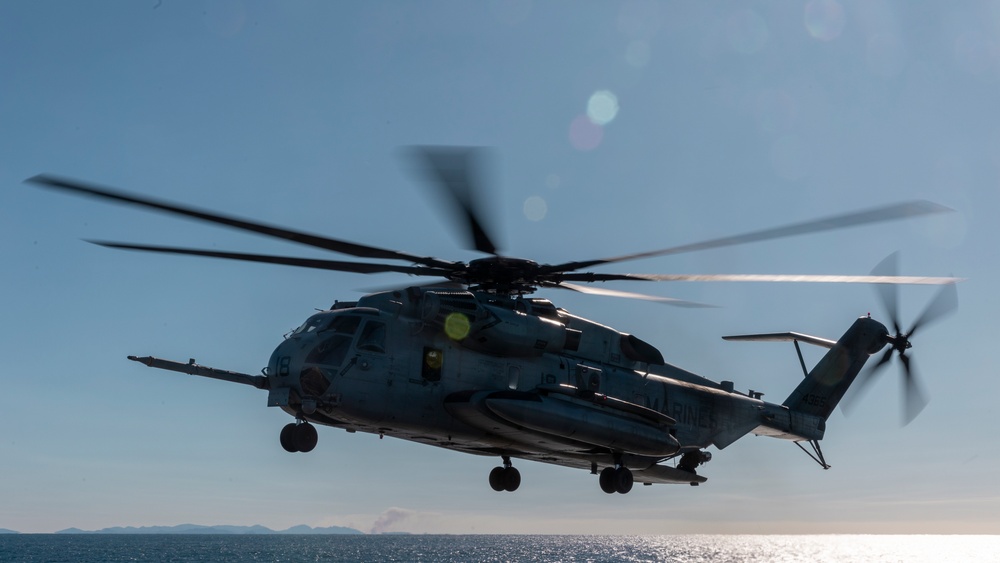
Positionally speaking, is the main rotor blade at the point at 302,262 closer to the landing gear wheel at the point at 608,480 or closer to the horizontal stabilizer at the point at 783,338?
the landing gear wheel at the point at 608,480

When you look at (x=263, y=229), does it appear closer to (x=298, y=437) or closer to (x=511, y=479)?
(x=298, y=437)

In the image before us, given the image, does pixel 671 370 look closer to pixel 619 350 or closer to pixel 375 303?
pixel 619 350

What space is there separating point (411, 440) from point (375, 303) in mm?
3590

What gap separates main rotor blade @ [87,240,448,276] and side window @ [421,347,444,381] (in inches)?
68.6

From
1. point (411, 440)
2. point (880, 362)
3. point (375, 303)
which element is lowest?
point (411, 440)

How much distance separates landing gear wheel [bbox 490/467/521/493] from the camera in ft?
77.1

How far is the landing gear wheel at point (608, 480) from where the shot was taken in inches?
866

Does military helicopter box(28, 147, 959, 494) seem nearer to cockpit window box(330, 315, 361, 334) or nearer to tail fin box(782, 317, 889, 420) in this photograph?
cockpit window box(330, 315, 361, 334)

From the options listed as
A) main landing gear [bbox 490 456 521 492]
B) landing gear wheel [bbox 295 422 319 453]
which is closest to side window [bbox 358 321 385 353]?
landing gear wheel [bbox 295 422 319 453]

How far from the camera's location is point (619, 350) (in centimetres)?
2288

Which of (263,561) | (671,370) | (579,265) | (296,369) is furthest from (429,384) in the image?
(263,561)

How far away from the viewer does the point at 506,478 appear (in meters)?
23.6

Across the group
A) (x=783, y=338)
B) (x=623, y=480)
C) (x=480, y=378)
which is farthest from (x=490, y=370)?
(x=783, y=338)

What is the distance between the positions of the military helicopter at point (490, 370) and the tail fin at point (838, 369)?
580 cm
